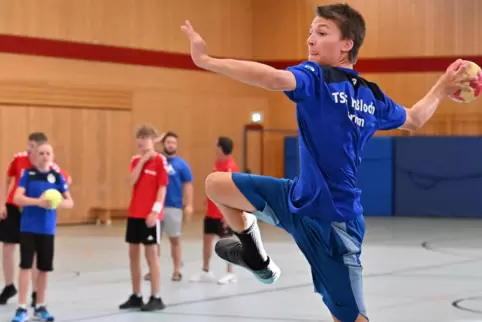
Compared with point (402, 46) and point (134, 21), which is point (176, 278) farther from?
point (402, 46)

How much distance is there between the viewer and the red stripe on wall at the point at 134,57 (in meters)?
21.8

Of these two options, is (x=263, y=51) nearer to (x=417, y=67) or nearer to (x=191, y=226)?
(x=417, y=67)

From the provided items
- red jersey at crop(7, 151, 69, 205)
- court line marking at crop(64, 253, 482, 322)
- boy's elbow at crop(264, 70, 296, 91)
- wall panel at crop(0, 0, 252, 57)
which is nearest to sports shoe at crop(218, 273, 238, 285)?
court line marking at crop(64, 253, 482, 322)

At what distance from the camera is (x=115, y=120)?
78.4ft

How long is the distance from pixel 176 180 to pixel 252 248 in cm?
700

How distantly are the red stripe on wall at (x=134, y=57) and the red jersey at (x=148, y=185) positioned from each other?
12585 mm

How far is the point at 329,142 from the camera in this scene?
16.7 feet

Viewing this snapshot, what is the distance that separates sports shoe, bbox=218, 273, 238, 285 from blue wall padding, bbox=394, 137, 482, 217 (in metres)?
14.2

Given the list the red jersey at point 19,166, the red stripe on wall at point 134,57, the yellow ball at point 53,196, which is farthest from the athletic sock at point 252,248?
the red stripe on wall at point 134,57

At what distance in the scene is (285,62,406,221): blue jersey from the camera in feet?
16.5

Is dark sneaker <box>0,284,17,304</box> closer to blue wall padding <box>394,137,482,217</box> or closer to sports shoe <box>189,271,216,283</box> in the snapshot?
sports shoe <box>189,271,216,283</box>

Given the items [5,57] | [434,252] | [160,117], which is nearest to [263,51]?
[160,117]

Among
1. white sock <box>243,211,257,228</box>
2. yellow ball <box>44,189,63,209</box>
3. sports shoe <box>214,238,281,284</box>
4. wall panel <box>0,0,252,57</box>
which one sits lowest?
sports shoe <box>214,238,281,284</box>

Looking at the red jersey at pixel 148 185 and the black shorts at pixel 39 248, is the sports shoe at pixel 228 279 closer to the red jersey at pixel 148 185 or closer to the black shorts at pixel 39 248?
the red jersey at pixel 148 185
